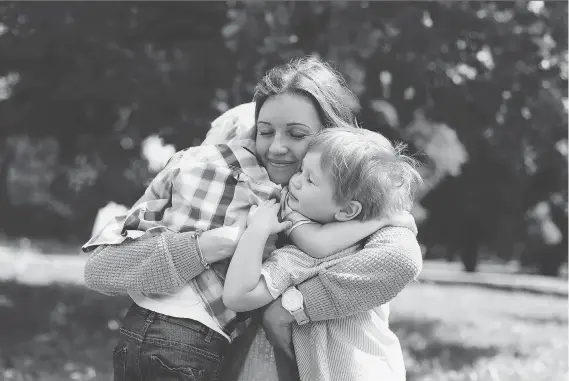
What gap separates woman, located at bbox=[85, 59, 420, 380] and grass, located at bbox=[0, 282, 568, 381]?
12.7 ft

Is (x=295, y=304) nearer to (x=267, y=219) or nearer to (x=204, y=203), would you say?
(x=267, y=219)

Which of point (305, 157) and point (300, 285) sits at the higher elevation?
point (305, 157)

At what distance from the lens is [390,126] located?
604 centimetres

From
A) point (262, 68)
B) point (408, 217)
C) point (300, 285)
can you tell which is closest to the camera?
point (300, 285)

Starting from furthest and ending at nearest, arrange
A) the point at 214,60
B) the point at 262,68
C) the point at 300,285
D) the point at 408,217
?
the point at 214,60 → the point at 262,68 → the point at 408,217 → the point at 300,285

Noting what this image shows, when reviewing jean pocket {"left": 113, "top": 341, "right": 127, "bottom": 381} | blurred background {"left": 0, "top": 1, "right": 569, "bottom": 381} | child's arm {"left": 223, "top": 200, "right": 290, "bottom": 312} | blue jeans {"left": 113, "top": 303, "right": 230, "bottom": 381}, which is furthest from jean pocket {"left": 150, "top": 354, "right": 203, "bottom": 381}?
blurred background {"left": 0, "top": 1, "right": 569, "bottom": 381}

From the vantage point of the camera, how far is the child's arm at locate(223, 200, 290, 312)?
223 centimetres

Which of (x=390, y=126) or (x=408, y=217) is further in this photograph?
(x=390, y=126)

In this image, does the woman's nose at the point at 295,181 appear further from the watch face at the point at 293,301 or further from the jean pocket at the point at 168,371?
the jean pocket at the point at 168,371

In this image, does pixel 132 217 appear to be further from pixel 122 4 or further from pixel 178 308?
pixel 122 4

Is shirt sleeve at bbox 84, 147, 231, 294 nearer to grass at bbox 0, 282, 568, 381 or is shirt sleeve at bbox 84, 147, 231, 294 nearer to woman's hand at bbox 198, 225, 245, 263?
woman's hand at bbox 198, 225, 245, 263

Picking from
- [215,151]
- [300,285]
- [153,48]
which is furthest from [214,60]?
[300,285]

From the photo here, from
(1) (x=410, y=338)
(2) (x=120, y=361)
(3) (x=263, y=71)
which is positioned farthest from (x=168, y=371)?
(1) (x=410, y=338)

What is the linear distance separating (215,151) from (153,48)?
4.06 m
